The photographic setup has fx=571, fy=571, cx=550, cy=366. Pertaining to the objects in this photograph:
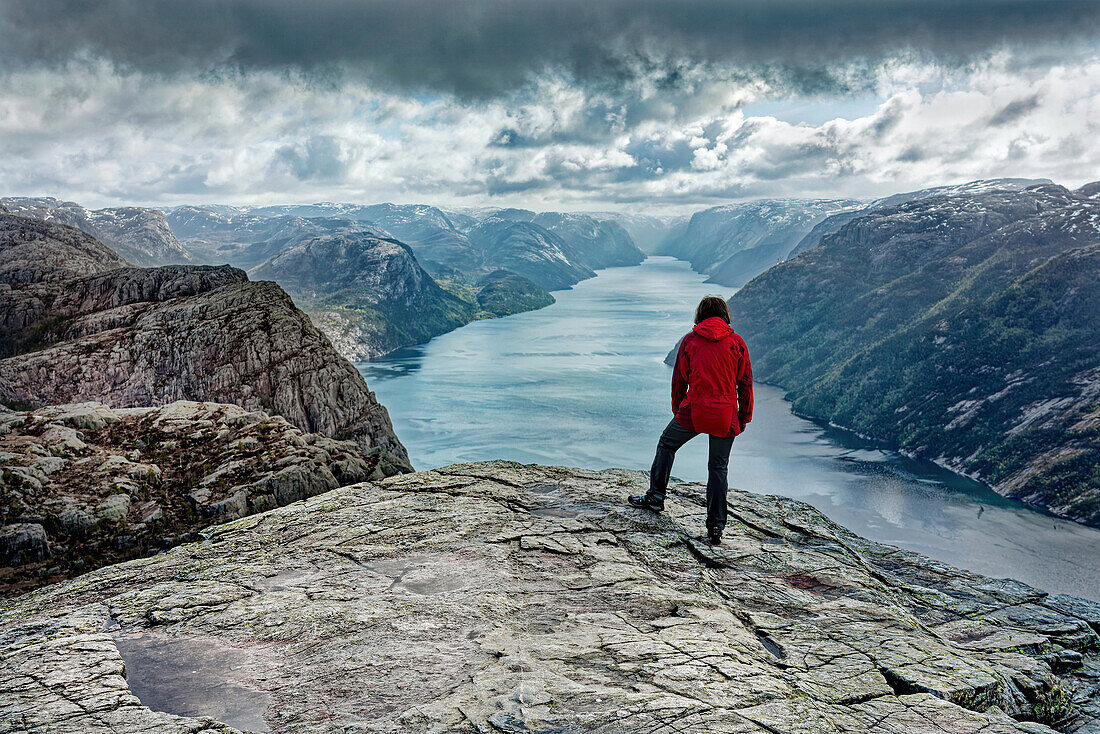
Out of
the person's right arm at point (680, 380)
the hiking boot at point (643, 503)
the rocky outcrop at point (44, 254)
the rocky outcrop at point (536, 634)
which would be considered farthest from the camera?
the rocky outcrop at point (44, 254)

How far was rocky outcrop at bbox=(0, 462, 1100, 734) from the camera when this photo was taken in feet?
21.9

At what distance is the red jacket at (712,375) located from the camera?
11.4m

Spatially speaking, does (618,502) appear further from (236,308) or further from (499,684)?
(236,308)

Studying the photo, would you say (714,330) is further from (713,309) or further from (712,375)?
(712,375)

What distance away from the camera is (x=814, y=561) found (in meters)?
12.2

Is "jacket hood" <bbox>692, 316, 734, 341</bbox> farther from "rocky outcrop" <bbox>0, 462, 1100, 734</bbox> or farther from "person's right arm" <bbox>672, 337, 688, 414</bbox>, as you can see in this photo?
"rocky outcrop" <bbox>0, 462, 1100, 734</bbox>

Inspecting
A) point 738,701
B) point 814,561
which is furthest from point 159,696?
point 814,561

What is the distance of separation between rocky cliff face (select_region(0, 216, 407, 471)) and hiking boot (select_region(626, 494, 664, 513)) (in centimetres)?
2601

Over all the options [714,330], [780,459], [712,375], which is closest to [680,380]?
[712,375]

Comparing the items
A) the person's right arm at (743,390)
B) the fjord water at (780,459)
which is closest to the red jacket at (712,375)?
the person's right arm at (743,390)

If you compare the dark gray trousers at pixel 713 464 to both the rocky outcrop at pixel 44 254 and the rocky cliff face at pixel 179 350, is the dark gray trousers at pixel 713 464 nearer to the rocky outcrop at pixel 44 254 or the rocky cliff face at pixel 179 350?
the rocky cliff face at pixel 179 350

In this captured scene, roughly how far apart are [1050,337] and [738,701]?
23991cm

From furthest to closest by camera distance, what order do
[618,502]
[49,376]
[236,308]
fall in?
[236,308], [49,376], [618,502]

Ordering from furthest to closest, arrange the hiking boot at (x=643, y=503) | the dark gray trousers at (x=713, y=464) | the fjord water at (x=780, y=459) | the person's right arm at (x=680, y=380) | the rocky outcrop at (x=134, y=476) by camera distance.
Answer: the fjord water at (x=780, y=459)
the rocky outcrop at (x=134, y=476)
the hiking boot at (x=643, y=503)
the person's right arm at (x=680, y=380)
the dark gray trousers at (x=713, y=464)
